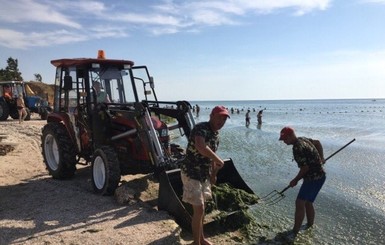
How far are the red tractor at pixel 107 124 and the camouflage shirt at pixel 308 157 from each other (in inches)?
77.1

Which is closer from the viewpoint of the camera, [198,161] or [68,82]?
[198,161]

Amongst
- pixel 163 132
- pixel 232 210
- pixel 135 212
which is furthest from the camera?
pixel 163 132

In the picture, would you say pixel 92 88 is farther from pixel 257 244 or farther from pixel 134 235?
pixel 257 244

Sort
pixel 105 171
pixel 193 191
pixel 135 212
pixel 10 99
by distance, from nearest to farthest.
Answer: pixel 193 191 < pixel 135 212 < pixel 105 171 < pixel 10 99

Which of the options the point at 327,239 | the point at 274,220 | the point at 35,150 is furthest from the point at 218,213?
the point at 35,150

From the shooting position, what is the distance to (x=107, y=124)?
719 centimetres

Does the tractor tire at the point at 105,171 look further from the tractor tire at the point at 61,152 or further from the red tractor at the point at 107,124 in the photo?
the tractor tire at the point at 61,152

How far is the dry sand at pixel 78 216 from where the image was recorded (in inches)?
196

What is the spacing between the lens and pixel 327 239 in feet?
19.8

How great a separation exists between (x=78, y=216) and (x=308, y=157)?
361 centimetres

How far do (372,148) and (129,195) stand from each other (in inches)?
594

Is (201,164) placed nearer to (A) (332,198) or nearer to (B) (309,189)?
(B) (309,189)

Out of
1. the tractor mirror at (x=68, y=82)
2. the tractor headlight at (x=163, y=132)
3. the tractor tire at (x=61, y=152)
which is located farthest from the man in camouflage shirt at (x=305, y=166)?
the tractor tire at (x=61, y=152)

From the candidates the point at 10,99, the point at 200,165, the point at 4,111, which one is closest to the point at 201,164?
the point at 200,165
